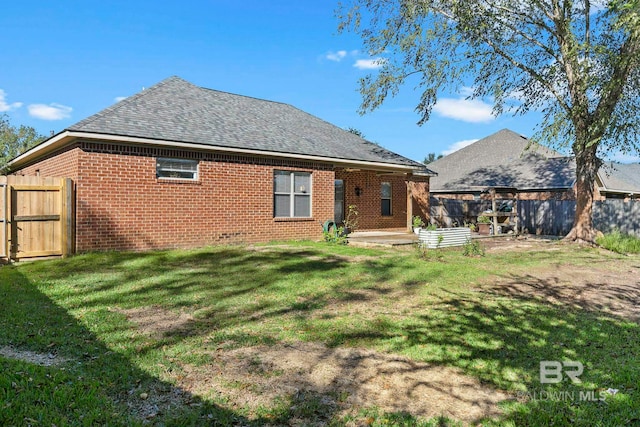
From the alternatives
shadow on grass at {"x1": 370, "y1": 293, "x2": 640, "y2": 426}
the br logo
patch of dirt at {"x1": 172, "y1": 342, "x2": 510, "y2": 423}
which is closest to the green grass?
shadow on grass at {"x1": 370, "y1": 293, "x2": 640, "y2": 426}

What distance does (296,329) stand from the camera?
5523 millimetres

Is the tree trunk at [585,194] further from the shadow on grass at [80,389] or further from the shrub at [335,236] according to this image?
the shadow on grass at [80,389]

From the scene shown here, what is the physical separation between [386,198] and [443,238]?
7.26m

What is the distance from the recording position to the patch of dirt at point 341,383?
3.56 metres


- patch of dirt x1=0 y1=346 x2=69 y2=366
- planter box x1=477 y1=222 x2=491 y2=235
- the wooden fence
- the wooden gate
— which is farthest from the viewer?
planter box x1=477 y1=222 x2=491 y2=235

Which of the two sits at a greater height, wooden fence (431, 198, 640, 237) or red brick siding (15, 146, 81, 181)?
red brick siding (15, 146, 81, 181)

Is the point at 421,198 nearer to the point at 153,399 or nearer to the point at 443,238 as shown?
the point at 443,238

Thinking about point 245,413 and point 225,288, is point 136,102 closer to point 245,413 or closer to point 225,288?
point 225,288

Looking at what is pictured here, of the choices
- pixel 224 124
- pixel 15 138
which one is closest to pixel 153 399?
pixel 224 124

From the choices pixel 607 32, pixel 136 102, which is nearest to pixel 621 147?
pixel 607 32

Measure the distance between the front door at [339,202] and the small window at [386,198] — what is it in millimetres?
2441

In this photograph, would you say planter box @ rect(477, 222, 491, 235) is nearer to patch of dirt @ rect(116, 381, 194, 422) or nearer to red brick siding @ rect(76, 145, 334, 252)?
red brick siding @ rect(76, 145, 334, 252)

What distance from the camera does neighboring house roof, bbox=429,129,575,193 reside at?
2720cm

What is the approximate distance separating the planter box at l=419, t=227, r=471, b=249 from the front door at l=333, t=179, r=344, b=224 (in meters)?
5.93
